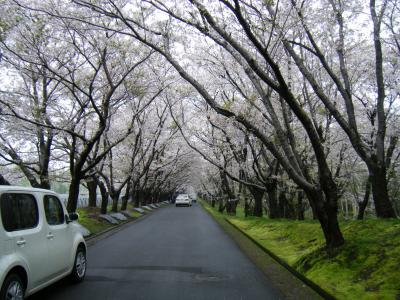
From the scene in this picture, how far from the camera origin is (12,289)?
4.91 metres

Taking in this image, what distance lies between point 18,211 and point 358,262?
600 cm

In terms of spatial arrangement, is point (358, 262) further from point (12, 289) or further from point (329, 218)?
point (12, 289)

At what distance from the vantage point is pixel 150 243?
537 inches

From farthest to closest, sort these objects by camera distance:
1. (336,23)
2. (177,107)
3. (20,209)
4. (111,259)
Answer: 1. (177,107)
2. (336,23)
3. (111,259)
4. (20,209)

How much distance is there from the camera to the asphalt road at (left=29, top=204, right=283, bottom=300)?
6.68 metres

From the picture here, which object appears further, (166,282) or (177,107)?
(177,107)

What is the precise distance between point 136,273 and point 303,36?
8668 millimetres

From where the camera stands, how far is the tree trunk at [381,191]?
33.0ft

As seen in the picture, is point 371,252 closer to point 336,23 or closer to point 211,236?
point 336,23

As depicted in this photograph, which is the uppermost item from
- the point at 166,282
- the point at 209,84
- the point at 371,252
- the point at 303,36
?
the point at 209,84

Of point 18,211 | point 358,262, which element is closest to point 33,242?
point 18,211

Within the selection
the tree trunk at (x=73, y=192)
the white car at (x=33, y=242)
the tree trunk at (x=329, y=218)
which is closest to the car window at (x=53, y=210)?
the white car at (x=33, y=242)

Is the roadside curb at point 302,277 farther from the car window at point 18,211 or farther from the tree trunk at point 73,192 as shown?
the tree trunk at point 73,192

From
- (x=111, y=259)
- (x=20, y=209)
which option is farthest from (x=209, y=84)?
(x=20, y=209)
